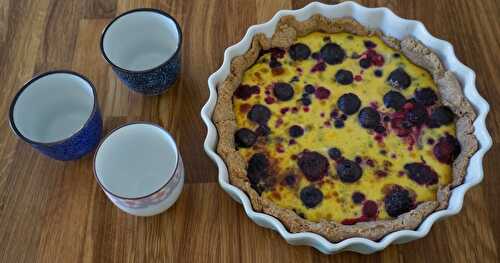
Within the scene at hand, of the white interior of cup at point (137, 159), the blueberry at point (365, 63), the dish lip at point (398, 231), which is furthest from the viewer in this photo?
the blueberry at point (365, 63)

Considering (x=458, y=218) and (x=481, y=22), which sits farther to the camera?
(x=481, y=22)

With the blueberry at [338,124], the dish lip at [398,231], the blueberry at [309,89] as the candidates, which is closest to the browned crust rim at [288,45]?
the dish lip at [398,231]

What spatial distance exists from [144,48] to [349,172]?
0.60 meters

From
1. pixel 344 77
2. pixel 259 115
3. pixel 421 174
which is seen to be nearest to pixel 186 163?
pixel 259 115

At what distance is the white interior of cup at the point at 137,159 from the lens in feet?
3.59

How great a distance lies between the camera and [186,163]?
3.92 ft

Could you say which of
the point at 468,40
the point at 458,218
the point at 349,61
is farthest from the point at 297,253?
the point at 468,40

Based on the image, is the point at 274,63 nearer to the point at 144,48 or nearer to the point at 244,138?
the point at 244,138

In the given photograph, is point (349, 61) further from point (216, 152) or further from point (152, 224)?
point (152, 224)

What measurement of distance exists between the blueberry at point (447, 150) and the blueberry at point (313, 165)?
0.80 feet

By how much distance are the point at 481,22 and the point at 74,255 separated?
1182 mm

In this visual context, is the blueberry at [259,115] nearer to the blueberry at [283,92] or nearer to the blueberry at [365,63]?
the blueberry at [283,92]

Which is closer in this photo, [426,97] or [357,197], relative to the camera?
[357,197]

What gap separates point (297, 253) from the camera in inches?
42.9
